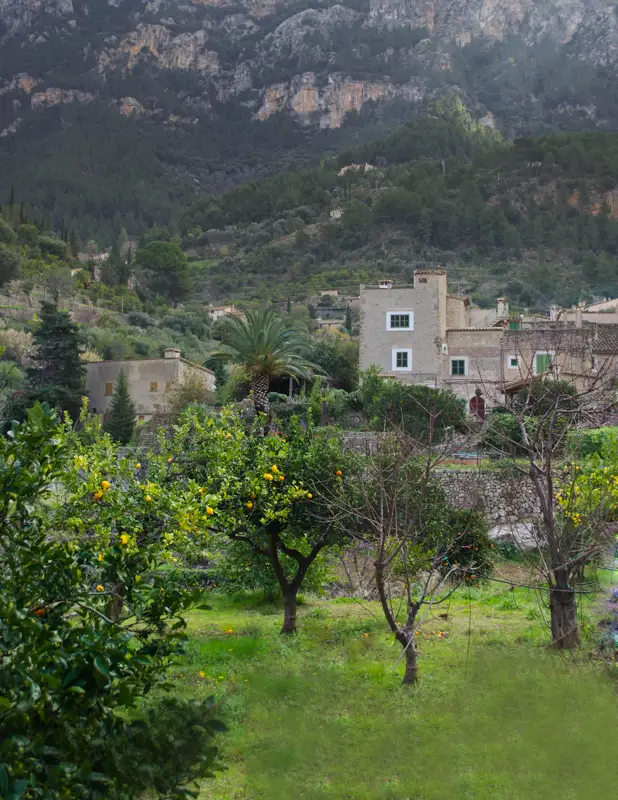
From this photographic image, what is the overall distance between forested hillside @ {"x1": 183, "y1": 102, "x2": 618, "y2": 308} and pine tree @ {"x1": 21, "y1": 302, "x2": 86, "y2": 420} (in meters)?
48.3

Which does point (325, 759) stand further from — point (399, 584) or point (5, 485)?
point (399, 584)

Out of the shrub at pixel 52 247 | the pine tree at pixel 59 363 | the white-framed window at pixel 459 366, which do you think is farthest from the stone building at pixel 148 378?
the shrub at pixel 52 247

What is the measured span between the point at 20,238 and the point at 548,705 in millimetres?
89078

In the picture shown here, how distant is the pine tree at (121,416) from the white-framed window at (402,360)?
12099 millimetres

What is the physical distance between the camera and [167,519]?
9977 millimetres

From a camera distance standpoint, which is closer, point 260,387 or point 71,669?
point 71,669

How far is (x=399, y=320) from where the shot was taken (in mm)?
39094

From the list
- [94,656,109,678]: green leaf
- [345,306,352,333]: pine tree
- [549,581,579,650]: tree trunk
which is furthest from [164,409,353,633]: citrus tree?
[345,306,352,333]: pine tree

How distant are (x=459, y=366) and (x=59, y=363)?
67.7 ft

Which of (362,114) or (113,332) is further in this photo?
(362,114)

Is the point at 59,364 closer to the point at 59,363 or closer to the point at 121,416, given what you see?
the point at 59,363

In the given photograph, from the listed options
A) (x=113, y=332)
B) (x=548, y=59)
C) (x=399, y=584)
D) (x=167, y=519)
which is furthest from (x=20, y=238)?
(x=548, y=59)

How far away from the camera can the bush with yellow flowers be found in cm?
476

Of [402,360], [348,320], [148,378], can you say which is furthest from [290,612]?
[348,320]
